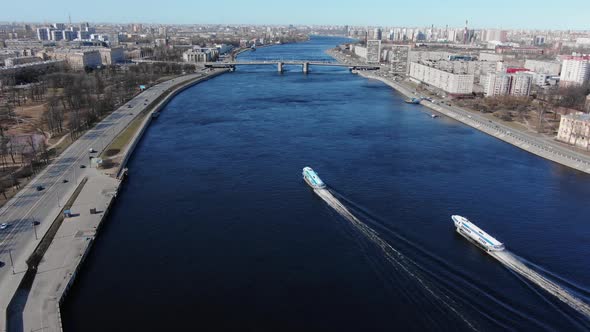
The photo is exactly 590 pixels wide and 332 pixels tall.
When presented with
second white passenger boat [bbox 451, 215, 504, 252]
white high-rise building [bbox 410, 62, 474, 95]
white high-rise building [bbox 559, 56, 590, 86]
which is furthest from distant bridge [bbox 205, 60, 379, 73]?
second white passenger boat [bbox 451, 215, 504, 252]

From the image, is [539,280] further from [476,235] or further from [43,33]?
[43,33]

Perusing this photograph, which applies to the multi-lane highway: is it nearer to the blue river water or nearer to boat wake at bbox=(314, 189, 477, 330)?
the blue river water

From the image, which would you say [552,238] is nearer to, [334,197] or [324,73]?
[334,197]

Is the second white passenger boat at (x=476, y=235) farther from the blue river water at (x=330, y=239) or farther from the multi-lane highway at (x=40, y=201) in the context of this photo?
the multi-lane highway at (x=40, y=201)

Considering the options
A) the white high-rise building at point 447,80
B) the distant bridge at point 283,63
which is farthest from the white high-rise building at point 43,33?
the white high-rise building at point 447,80

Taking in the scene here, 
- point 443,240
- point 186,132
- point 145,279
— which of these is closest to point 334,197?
point 443,240
